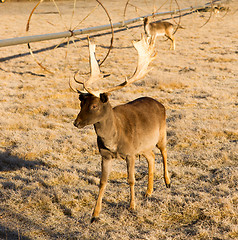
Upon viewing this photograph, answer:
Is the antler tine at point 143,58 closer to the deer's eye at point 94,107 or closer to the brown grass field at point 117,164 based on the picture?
the deer's eye at point 94,107

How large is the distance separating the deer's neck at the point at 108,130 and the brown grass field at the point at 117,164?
3.85ft

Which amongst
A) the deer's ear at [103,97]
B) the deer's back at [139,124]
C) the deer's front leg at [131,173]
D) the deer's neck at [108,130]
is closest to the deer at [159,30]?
the deer's back at [139,124]

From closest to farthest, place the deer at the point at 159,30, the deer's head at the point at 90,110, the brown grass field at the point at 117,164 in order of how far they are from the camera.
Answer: the deer's head at the point at 90,110, the brown grass field at the point at 117,164, the deer at the point at 159,30

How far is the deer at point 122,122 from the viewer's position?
14.0 feet

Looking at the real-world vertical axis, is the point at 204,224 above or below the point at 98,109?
below

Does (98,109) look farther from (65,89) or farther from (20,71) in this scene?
(20,71)

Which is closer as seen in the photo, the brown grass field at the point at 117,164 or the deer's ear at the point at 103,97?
the deer's ear at the point at 103,97

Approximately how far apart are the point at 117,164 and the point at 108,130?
2465 millimetres

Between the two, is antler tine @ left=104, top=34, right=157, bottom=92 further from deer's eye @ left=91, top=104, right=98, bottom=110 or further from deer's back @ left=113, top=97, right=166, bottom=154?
deer's eye @ left=91, top=104, right=98, bottom=110

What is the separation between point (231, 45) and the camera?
1933 cm

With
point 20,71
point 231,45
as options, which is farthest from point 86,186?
point 231,45

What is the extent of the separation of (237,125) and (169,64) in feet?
25.8

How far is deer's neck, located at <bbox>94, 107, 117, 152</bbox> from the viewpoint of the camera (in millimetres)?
4453

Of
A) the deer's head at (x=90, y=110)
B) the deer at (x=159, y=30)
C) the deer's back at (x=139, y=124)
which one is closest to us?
the deer's head at (x=90, y=110)
